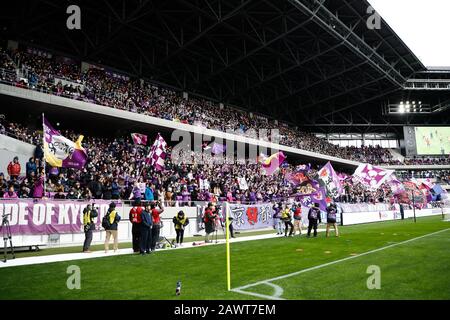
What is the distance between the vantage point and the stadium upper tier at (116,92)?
24.8 metres

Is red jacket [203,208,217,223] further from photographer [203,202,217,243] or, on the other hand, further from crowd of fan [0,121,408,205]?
crowd of fan [0,121,408,205]

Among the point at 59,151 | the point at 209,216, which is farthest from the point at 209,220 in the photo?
the point at 59,151

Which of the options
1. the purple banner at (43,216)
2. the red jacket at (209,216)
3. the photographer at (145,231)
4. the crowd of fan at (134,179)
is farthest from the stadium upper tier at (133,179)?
the photographer at (145,231)

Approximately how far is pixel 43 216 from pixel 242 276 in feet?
31.9

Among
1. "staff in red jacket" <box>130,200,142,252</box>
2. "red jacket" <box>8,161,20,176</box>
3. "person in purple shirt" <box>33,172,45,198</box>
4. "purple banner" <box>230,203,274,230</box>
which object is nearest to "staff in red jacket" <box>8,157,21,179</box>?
"red jacket" <box>8,161,20,176</box>

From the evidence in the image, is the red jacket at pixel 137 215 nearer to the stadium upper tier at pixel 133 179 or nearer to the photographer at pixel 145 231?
the photographer at pixel 145 231

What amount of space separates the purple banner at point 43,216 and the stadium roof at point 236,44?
60.8 ft

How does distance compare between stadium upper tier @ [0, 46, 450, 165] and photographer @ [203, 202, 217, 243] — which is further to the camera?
stadium upper tier @ [0, 46, 450, 165]

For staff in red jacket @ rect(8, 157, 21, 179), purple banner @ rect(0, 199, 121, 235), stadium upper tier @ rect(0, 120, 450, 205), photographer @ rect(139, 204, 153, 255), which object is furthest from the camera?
stadium upper tier @ rect(0, 120, 450, 205)

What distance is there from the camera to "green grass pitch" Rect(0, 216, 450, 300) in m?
6.75

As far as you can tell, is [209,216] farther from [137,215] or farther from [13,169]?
[13,169]

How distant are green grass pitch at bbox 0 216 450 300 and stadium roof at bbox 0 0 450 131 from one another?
2284 cm
